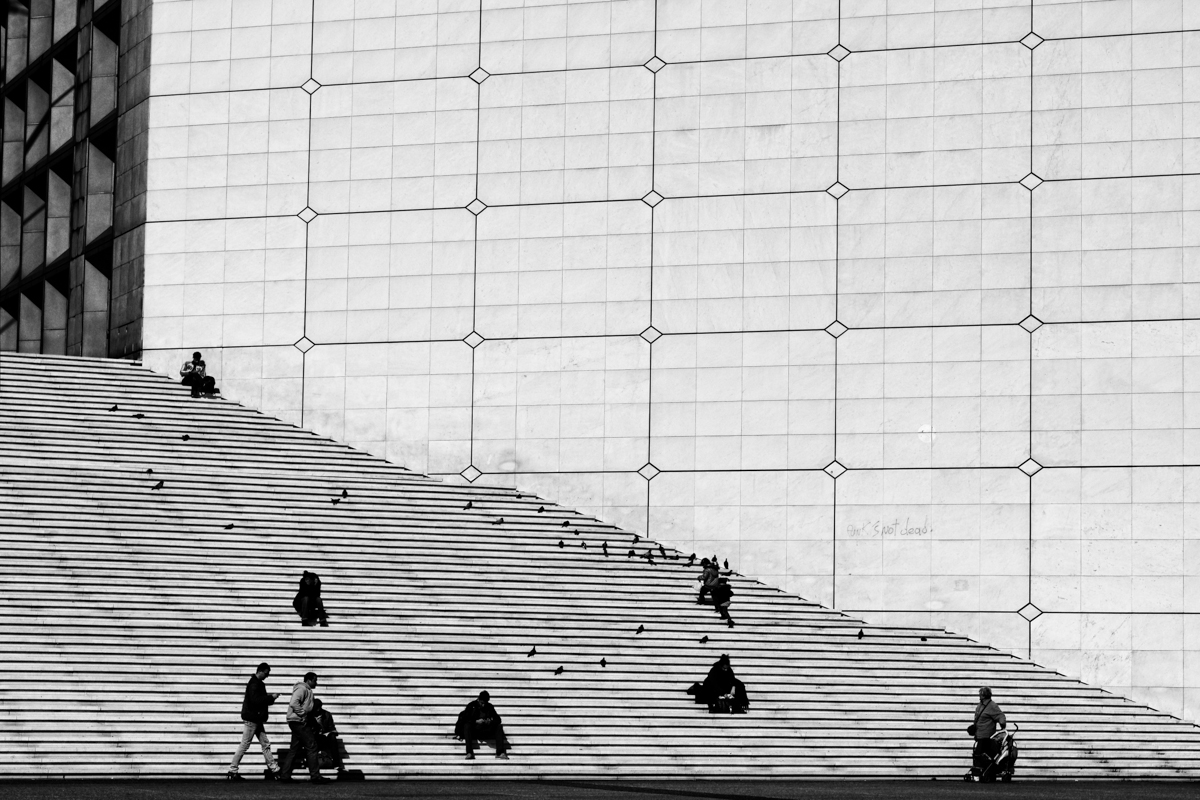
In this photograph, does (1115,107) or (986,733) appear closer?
(986,733)

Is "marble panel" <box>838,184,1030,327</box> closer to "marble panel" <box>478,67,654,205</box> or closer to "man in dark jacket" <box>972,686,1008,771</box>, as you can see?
"marble panel" <box>478,67,654,205</box>

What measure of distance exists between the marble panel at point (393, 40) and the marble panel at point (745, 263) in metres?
4.14

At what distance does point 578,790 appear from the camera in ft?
45.8

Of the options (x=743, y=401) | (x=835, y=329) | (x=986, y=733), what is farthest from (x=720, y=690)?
(x=835, y=329)

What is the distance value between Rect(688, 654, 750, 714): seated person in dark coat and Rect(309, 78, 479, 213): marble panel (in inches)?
431

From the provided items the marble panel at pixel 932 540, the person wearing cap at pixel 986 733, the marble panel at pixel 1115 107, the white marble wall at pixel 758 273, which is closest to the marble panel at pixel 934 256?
the white marble wall at pixel 758 273

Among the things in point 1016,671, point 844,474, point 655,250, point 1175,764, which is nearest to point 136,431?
point 655,250

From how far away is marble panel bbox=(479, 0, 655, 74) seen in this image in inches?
1096

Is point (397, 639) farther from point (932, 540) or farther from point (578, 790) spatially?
point (932, 540)

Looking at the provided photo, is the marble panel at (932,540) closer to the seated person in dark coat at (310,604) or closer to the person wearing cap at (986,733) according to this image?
the person wearing cap at (986,733)

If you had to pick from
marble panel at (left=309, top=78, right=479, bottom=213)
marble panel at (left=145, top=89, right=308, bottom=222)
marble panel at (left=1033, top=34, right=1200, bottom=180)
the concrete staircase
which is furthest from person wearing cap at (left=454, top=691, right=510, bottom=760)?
marble panel at (left=145, top=89, right=308, bottom=222)

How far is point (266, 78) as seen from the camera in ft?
96.4

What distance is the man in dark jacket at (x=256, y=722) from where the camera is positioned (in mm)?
15461

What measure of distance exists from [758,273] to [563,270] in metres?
2.84
